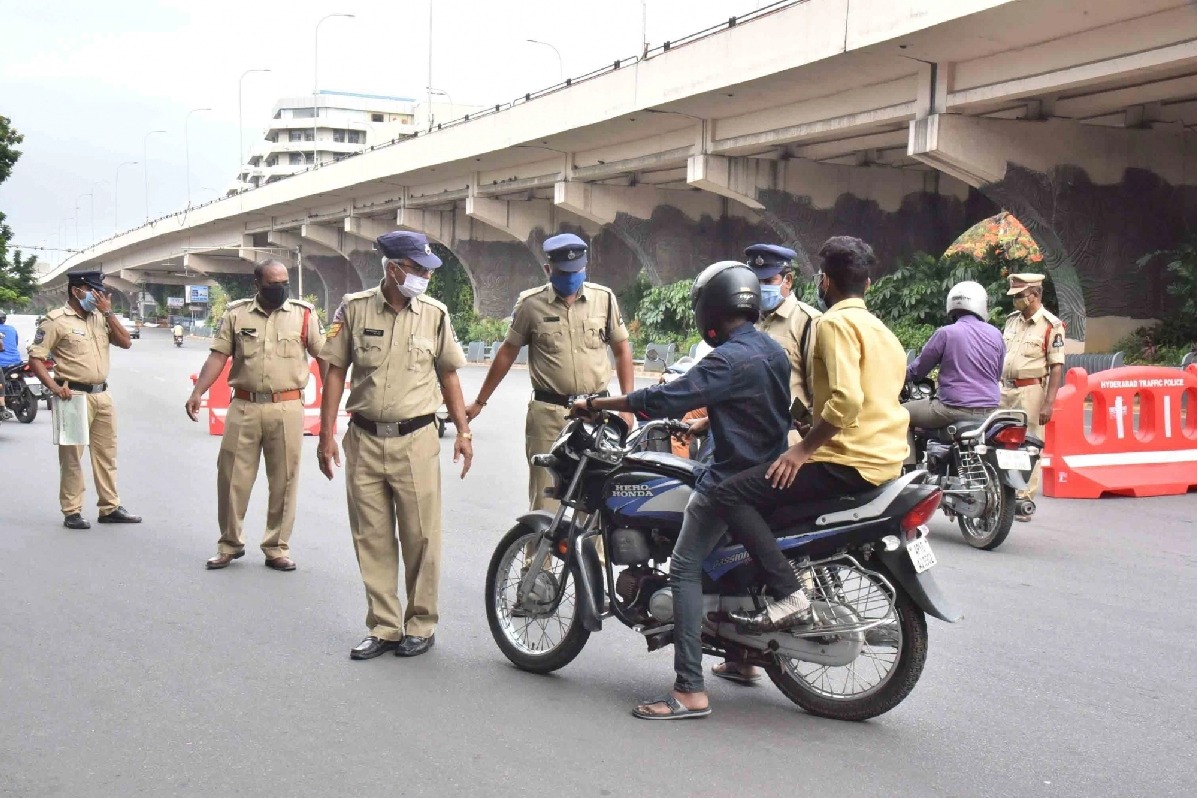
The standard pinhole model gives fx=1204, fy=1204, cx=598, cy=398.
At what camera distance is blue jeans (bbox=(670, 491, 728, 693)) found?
4676mm

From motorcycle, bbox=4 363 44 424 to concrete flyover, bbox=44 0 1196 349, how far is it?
13871 mm

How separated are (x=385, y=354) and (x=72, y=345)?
420 cm

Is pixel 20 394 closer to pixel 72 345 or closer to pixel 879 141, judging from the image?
pixel 72 345

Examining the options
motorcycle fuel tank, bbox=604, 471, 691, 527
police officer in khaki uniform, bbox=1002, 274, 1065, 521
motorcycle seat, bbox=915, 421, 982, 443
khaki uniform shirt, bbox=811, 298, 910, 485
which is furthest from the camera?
police officer in khaki uniform, bbox=1002, 274, 1065, 521

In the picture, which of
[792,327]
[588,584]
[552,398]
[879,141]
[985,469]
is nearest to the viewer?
[588,584]

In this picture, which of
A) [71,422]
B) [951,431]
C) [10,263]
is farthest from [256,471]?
[10,263]

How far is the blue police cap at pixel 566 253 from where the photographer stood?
6.34 metres

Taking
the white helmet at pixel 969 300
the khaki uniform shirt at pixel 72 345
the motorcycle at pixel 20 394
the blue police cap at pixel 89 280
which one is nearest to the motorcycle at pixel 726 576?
the white helmet at pixel 969 300

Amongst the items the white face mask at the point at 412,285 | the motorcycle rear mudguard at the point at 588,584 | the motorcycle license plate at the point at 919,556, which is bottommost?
the motorcycle rear mudguard at the point at 588,584

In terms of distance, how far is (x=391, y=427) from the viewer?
5652mm

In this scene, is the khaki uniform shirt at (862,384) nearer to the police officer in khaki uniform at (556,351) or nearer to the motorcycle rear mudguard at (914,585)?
the motorcycle rear mudguard at (914,585)

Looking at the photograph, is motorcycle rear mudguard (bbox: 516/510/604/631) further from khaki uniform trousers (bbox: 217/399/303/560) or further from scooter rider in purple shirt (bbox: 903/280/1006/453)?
scooter rider in purple shirt (bbox: 903/280/1006/453)

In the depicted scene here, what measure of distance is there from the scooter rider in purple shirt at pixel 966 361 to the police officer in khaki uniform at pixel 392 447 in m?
4.05

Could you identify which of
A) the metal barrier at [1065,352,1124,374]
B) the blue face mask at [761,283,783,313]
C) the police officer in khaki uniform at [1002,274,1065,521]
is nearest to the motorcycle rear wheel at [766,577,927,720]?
the blue face mask at [761,283,783,313]
